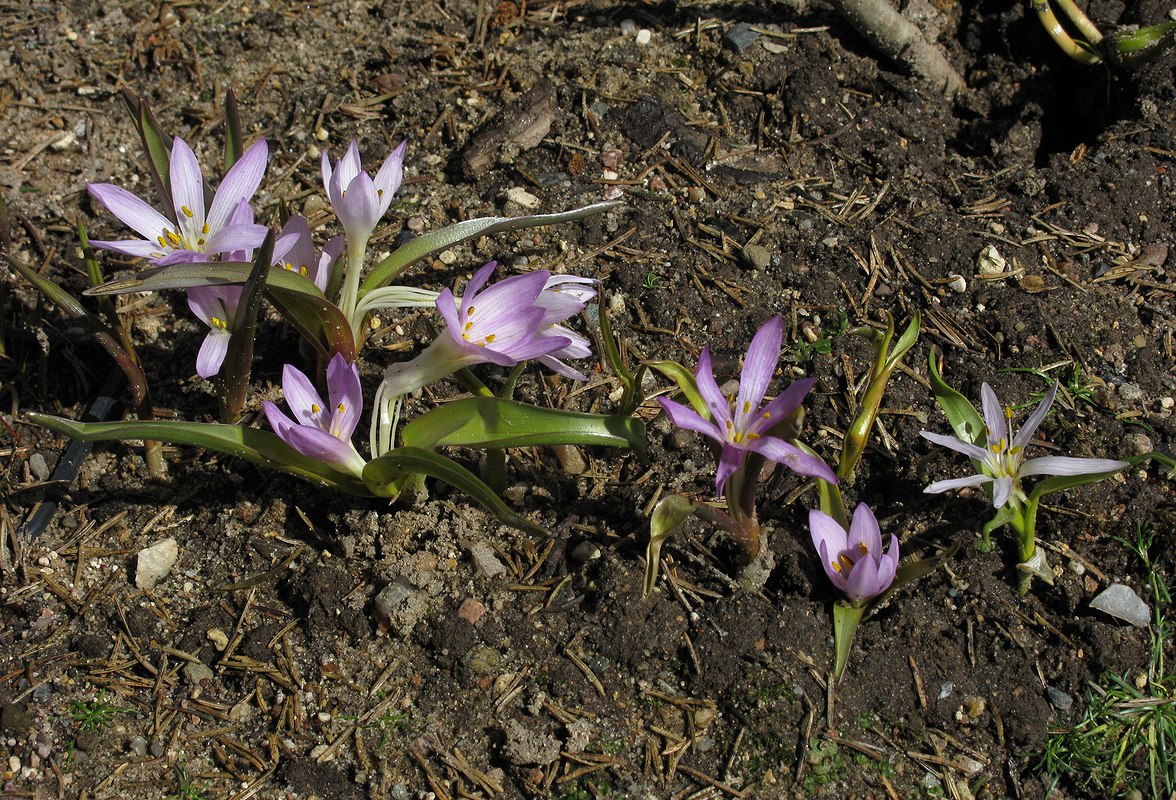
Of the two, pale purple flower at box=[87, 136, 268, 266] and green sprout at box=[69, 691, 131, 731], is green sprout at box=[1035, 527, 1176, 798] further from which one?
pale purple flower at box=[87, 136, 268, 266]

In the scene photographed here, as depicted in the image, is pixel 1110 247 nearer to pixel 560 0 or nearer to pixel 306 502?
pixel 560 0

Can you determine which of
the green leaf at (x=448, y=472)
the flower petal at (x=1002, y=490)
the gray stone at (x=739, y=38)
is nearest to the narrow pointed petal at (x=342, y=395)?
the green leaf at (x=448, y=472)

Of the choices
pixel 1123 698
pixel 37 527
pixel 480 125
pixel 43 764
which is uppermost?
pixel 480 125

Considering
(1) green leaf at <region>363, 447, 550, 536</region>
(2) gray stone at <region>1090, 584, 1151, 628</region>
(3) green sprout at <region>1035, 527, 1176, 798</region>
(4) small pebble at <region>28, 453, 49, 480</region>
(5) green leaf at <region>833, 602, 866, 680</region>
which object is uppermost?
(1) green leaf at <region>363, 447, 550, 536</region>

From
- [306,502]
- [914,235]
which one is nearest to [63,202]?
[306,502]

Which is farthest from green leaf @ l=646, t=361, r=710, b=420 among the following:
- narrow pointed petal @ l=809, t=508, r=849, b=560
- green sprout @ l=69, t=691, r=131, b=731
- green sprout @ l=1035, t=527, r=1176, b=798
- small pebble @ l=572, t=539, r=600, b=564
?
green sprout @ l=69, t=691, r=131, b=731
